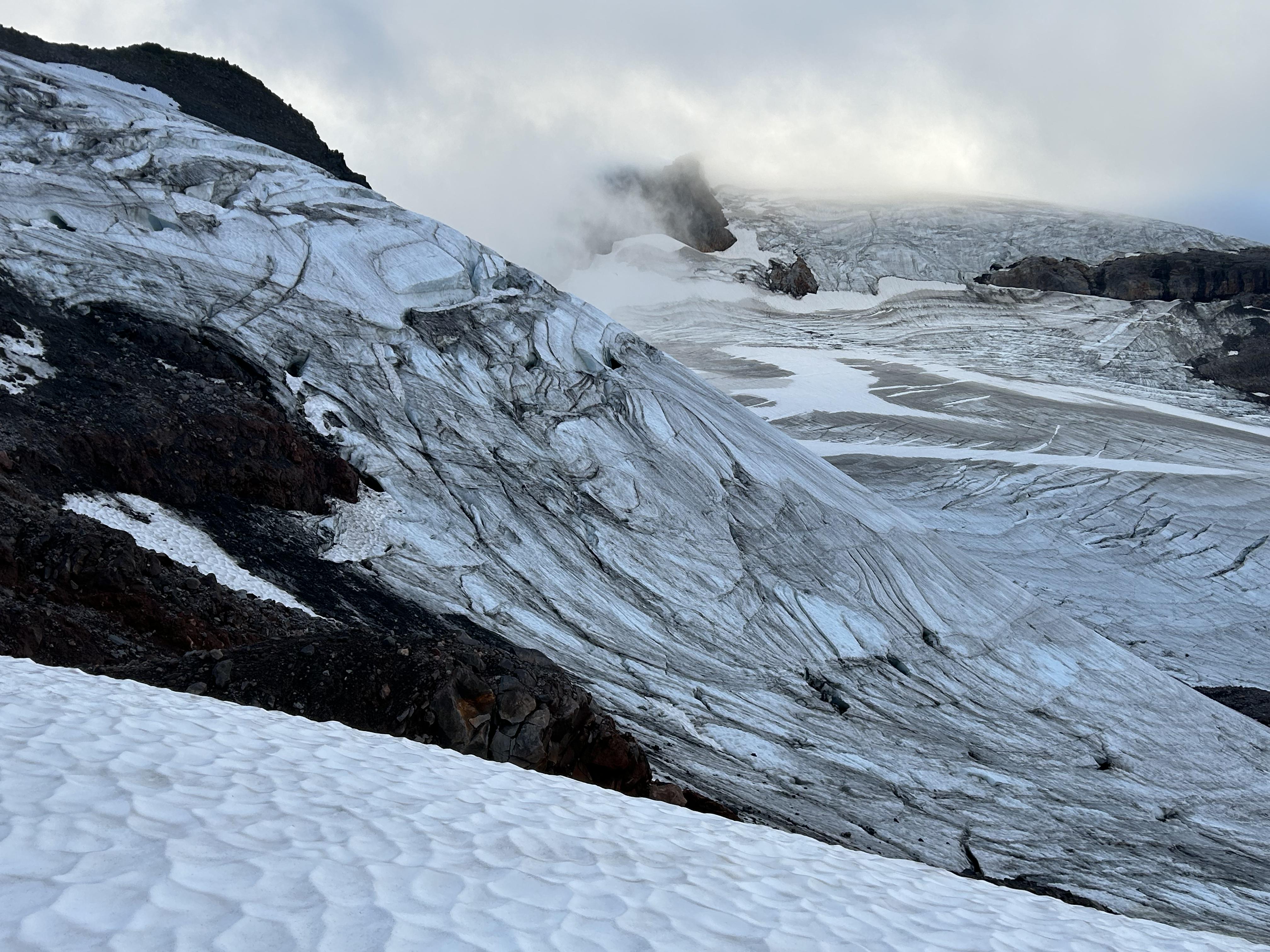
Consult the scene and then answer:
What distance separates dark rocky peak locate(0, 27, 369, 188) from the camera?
3164 cm

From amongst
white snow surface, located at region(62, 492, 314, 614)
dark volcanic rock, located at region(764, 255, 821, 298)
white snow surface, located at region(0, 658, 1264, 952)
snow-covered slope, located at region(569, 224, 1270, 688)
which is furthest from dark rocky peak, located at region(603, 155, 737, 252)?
white snow surface, located at region(0, 658, 1264, 952)

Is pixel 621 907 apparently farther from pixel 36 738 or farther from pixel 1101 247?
pixel 1101 247

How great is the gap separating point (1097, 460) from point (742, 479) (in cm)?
1635

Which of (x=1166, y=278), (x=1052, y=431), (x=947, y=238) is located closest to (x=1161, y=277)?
(x=1166, y=278)

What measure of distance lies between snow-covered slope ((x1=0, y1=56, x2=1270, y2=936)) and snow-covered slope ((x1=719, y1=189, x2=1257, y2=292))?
130 feet

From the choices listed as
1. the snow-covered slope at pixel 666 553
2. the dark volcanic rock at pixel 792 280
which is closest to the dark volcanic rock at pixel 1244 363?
the dark volcanic rock at pixel 792 280

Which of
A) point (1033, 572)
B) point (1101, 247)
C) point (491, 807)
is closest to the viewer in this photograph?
point (491, 807)

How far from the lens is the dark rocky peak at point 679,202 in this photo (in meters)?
59.8

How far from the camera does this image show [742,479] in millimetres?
17125

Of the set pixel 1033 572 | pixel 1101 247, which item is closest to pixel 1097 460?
pixel 1033 572

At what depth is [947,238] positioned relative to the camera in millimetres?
58094

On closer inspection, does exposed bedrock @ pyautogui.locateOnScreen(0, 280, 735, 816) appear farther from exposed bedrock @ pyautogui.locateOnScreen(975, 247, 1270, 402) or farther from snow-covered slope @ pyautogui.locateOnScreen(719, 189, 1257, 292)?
exposed bedrock @ pyautogui.locateOnScreen(975, 247, 1270, 402)

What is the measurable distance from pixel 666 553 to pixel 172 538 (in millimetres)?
7278

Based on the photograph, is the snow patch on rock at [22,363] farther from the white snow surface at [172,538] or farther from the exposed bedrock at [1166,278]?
the exposed bedrock at [1166,278]
